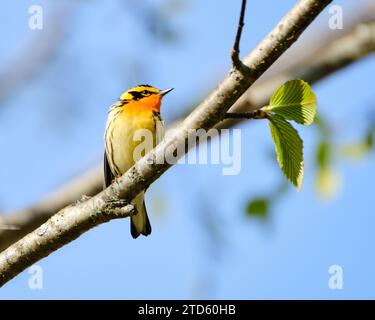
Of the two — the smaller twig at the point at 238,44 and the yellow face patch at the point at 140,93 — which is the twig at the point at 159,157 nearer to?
the smaller twig at the point at 238,44

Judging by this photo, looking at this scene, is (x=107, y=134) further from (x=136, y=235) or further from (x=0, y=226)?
(x=0, y=226)

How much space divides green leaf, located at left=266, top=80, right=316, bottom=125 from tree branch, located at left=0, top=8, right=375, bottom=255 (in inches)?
72.1

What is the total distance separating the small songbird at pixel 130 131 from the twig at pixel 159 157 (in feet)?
6.77

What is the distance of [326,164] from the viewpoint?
482 cm

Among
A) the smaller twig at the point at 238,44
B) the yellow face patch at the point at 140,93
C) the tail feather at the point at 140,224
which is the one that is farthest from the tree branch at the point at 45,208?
the smaller twig at the point at 238,44

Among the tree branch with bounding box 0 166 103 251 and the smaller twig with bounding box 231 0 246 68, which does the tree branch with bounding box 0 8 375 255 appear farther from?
the smaller twig with bounding box 231 0 246 68

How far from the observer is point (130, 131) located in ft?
18.0

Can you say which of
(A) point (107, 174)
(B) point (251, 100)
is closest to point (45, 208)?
(A) point (107, 174)

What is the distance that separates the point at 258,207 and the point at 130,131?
4.30 ft

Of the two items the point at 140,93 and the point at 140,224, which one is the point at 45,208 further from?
the point at 140,93

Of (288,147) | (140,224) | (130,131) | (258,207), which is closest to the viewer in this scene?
(288,147)

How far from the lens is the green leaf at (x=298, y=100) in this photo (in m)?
2.54
